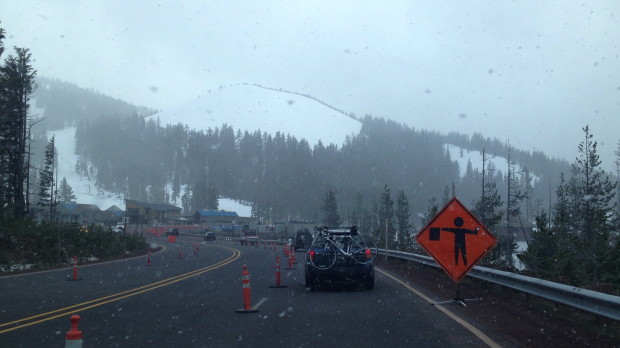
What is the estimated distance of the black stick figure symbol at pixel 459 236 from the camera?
13398 millimetres

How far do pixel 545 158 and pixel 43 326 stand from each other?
7125 inches

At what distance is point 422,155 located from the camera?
464 ft

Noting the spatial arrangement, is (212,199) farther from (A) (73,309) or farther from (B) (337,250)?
(A) (73,309)

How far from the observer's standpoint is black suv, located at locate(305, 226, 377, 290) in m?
16.7

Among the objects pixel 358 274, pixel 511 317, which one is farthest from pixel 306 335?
pixel 358 274

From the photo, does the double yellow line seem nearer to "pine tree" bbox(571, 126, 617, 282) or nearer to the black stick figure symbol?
the black stick figure symbol

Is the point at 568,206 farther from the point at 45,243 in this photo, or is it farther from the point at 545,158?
the point at 545,158

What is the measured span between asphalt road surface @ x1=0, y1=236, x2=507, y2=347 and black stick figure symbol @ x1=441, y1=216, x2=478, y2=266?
118 centimetres

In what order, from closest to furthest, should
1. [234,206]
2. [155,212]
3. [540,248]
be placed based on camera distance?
[540,248] < [155,212] < [234,206]

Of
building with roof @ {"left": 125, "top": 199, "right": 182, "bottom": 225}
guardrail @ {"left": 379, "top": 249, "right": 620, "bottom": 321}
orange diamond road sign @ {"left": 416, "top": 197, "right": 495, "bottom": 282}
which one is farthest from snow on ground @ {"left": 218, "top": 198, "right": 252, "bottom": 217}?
orange diamond road sign @ {"left": 416, "top": 197, "right": 495, "bottom": 282}

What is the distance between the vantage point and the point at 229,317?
11.9 meters

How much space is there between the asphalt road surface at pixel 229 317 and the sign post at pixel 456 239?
3.26ft

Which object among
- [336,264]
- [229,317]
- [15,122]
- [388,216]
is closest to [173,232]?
[388,216]

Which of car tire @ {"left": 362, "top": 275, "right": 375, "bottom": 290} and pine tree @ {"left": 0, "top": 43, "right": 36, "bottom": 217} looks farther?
pine tree @ {"left": 0, "top": 43, "right": 36, "bottom": 217}
